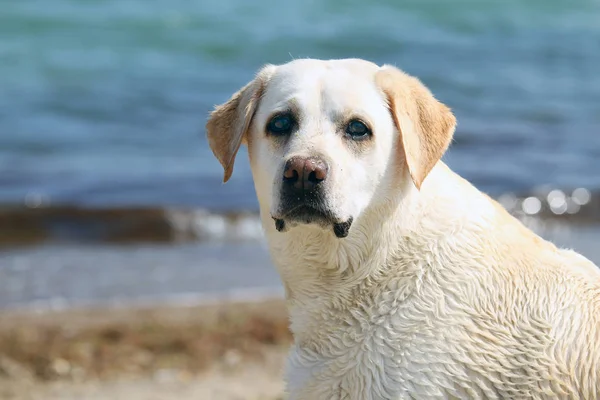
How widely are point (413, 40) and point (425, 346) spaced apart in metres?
17.9

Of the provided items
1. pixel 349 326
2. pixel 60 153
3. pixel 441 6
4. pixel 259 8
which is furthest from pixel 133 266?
pixel 441 6

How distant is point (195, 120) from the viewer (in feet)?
48.8

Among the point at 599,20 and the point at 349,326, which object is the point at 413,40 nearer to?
the point at 599,20

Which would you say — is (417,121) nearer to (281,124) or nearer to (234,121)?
(281,124)

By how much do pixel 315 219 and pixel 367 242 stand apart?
23 cm

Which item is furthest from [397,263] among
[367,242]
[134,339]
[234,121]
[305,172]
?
[134,339]

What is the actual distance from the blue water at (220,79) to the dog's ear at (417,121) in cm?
718

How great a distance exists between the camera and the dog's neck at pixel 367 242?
12.2ft

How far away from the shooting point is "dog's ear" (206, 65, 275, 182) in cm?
399

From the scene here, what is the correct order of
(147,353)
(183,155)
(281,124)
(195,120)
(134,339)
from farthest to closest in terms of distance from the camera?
(195,120) < (183,155) < (134,339) < (147,353) < (281,124)

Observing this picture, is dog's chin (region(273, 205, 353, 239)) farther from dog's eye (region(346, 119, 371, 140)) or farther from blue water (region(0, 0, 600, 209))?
blue water (region(0, 0, 600, 209))

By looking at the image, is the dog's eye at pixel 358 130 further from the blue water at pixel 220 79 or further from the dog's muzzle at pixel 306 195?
the blue water at pixel 220 79

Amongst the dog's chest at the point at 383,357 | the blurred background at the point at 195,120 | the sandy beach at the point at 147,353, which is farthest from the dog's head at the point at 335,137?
the blurred background at the point at 195,120

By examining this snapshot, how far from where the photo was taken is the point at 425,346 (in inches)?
138
